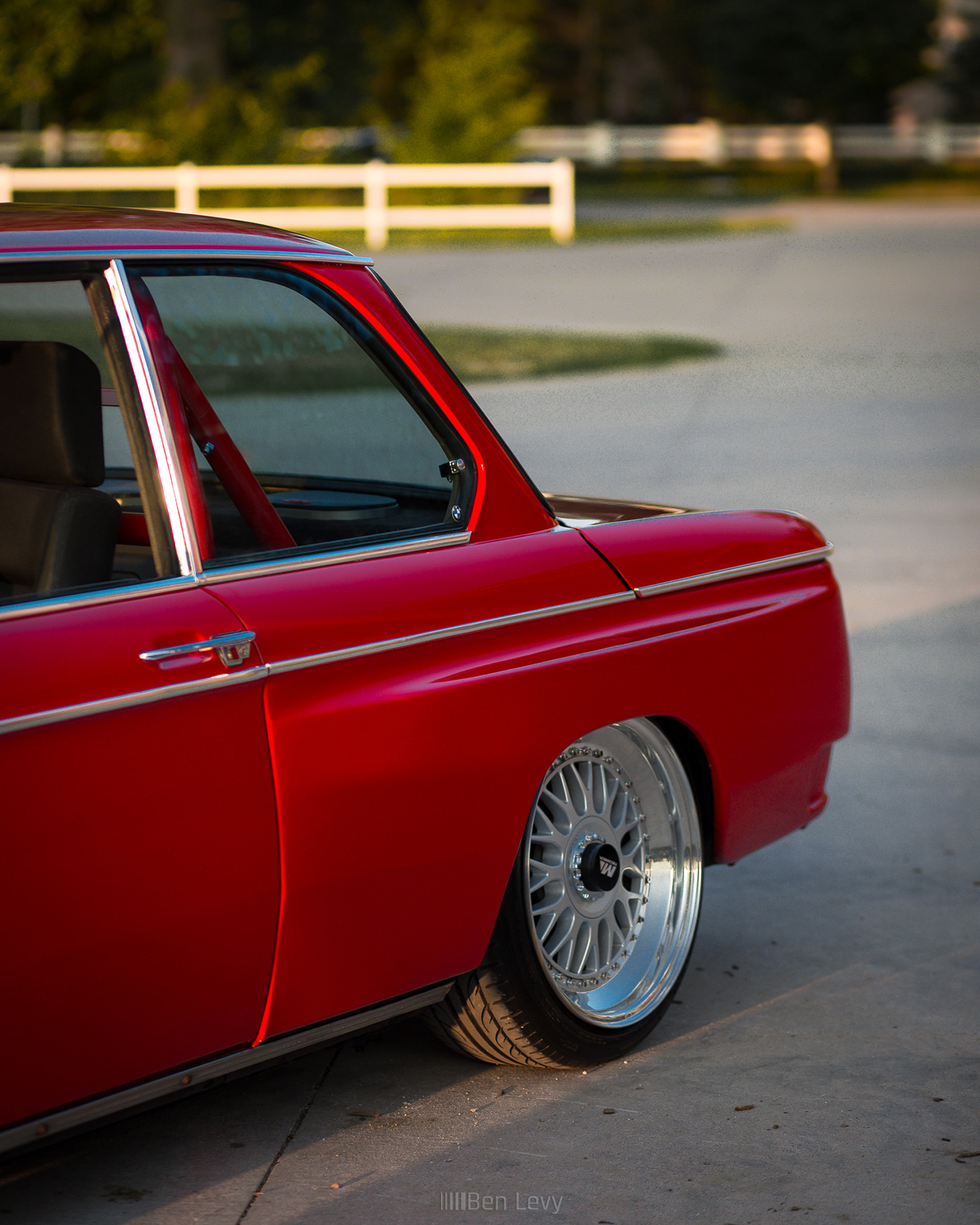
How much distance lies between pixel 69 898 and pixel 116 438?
1.50 m

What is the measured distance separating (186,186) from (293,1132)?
26.0 metres

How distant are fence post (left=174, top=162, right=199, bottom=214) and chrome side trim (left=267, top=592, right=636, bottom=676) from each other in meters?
25.1

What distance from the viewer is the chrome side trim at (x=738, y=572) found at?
343 cm

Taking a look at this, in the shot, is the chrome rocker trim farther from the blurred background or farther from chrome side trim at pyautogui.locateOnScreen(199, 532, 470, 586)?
the blurred background

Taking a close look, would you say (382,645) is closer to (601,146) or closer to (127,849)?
(127,849)

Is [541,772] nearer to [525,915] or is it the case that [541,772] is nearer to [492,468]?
[525,915]

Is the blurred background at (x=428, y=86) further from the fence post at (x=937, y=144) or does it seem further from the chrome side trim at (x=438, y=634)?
the chrome side trim at (x=438, y=634)

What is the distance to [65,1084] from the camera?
2.48 m

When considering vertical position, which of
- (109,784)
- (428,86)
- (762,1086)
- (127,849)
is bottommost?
(762,1086)

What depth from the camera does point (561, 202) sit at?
27203 mm

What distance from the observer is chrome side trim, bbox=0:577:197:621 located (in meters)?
2.47

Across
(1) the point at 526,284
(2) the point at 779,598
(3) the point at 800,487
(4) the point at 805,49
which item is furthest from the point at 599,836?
(4) the point at 805,49

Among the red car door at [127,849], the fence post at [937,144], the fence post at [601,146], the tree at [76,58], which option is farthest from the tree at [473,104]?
the red car door at [127,849]

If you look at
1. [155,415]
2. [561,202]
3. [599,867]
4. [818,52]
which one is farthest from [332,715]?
[818,52]
